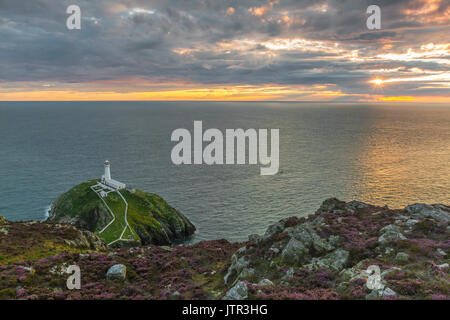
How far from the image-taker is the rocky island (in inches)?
743

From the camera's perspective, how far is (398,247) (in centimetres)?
2481

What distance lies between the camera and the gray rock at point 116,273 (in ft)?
87.6

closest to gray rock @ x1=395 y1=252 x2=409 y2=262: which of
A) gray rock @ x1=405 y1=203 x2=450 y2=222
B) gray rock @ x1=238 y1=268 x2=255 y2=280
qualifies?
gray rock @ x1=238 y1=268 x2=255 y2=280

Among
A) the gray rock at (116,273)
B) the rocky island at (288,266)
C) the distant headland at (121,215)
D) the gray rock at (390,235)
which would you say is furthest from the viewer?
the distant headland at (121,215)

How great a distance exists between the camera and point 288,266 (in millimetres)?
25094

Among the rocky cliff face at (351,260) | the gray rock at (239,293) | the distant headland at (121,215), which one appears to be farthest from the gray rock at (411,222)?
the distant headland at (121,215)

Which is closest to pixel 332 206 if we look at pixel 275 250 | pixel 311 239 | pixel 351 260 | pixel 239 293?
pixel 311 239

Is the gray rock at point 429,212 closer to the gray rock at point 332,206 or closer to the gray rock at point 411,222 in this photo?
the gray rock at point 411,222

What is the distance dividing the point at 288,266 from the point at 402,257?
9.56 m

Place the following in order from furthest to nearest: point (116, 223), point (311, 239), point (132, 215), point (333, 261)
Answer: point (132, 215)
point (116, 223)
point (311, 239)
point (333, 261)

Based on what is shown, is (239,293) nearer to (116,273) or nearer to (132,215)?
(116,273)

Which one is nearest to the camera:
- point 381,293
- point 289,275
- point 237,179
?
point 381,293
